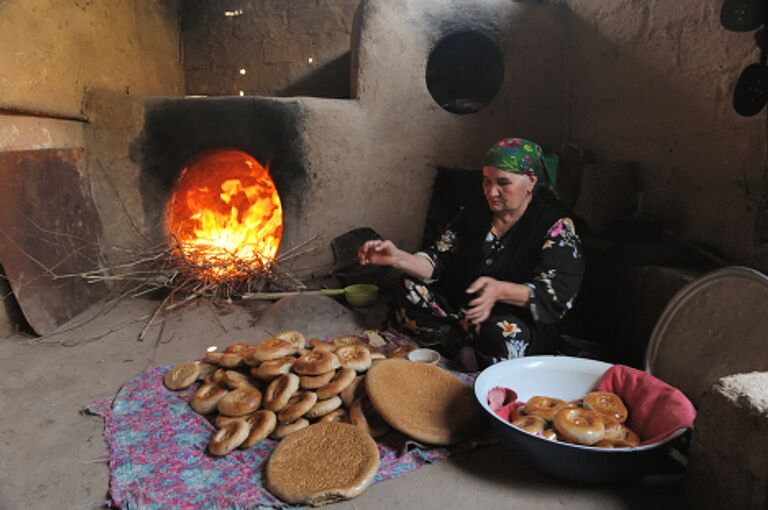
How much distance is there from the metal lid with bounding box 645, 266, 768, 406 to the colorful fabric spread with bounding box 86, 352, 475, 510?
1.12 m

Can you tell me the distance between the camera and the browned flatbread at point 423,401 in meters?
2.18

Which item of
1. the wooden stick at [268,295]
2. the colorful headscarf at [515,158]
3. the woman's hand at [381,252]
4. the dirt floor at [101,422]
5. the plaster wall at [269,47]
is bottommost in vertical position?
the dirt floor at [101,422]

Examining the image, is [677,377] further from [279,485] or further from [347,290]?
[347,290]

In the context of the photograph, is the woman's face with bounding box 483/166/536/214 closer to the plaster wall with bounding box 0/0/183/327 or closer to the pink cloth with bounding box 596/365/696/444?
the pink cloth with bounding box 596/365/696/444

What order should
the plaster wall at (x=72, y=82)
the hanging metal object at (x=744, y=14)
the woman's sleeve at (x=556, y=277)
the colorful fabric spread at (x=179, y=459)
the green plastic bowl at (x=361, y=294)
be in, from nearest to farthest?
the colorful fabric spread at (x=179, y=459), the hanging metal object at (x=744, y=14), the woman's sleeve at (x=556, y=277), the plaster wall at (x=72, y=82), the green plastic bowl at (x=361, y=294)

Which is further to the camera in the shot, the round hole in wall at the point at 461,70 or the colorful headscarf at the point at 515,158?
the round hole in wall at the point at 461,70

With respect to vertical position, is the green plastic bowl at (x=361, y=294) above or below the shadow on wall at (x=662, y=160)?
below

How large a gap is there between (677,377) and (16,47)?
441 cm

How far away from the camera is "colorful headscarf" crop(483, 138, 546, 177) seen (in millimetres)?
2688

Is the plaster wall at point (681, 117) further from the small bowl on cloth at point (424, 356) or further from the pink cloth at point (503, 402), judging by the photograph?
the small bowl on cloth at point (424, 356)

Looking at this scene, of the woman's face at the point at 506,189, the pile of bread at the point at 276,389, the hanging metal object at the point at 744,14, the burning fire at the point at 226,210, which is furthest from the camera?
the burning fire at the point at 226,210

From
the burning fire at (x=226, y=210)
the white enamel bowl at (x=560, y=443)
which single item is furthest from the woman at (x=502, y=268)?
the burning fire at (x=226, y=210)

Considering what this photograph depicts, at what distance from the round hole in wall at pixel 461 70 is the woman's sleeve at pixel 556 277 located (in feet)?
9.69

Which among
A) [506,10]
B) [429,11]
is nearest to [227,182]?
[429,11]
